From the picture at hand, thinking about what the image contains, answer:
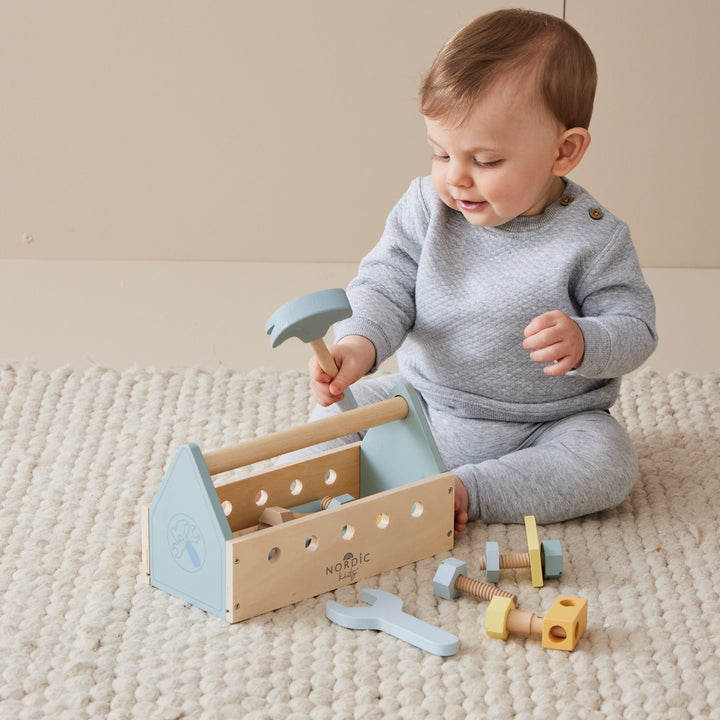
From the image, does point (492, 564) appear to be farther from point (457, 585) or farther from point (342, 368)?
point (342, 368)

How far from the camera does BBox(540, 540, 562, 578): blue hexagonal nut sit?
0.86 metres

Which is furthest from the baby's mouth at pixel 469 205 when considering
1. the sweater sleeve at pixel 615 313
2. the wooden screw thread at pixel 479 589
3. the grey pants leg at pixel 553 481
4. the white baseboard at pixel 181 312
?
the white baseboard at pixel 181 312

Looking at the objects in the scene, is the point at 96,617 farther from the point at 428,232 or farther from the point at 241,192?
the point at 241,192

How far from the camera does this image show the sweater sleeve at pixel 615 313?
3.09ft

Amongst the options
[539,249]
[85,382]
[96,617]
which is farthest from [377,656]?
[85,382]

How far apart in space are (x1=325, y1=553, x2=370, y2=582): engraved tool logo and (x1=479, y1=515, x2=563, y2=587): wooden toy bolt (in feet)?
0.31

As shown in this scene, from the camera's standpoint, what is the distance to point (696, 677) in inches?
29.3

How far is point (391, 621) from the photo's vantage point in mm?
796

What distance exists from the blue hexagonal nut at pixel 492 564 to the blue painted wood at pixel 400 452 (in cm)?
8

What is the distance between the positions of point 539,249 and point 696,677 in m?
0.41

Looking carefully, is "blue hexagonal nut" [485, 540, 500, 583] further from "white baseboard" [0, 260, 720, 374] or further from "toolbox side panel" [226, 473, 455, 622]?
"white baseboard" [0, 260, 720, 374]

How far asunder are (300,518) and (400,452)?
14 cm

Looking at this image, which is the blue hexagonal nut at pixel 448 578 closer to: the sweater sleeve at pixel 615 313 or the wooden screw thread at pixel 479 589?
the wooden screw thread at pixel 479 589

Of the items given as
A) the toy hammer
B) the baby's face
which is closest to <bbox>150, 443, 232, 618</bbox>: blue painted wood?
the toy hammer
